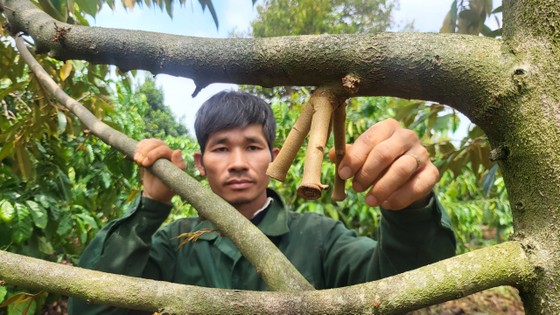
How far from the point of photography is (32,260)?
1.73ft

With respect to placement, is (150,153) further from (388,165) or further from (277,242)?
(277,242)

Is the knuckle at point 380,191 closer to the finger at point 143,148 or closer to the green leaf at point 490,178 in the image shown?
the finger at point 143,148

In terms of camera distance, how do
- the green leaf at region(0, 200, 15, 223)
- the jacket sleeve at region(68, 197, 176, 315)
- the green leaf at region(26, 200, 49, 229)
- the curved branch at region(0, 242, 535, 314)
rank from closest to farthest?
the curved branch at region(0, 242, 535, 314)
the jacket sleeve at region(68, 197, 176, 315)
the green leaf at region(0, 200, 15, 223)
the green leaf at region(26, 200, 49, 229)

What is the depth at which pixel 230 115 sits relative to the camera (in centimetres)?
136

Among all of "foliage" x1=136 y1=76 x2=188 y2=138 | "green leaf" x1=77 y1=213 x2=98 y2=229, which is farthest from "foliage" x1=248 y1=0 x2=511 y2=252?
"foliage" x1=136 y1=76 x2=188 y2=138

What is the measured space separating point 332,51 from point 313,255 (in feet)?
2.79

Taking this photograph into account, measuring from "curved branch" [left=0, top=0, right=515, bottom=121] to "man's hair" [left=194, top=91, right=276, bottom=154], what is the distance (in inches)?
28.3

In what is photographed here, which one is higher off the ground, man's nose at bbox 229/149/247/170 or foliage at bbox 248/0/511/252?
foliage at bbox 248/0/511/252

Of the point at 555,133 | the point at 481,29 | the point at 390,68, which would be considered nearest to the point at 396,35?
the point at 390,68

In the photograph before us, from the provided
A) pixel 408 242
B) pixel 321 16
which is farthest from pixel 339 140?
pixel 321 16

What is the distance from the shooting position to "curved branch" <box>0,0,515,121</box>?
21.3 inches

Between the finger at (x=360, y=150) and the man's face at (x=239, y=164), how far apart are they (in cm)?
67

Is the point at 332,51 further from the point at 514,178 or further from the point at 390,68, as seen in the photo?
the point at 514,178

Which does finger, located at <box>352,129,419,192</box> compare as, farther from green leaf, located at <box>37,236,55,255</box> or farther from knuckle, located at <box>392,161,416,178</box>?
green leaf, located at <box>37,236,55,255</box>
